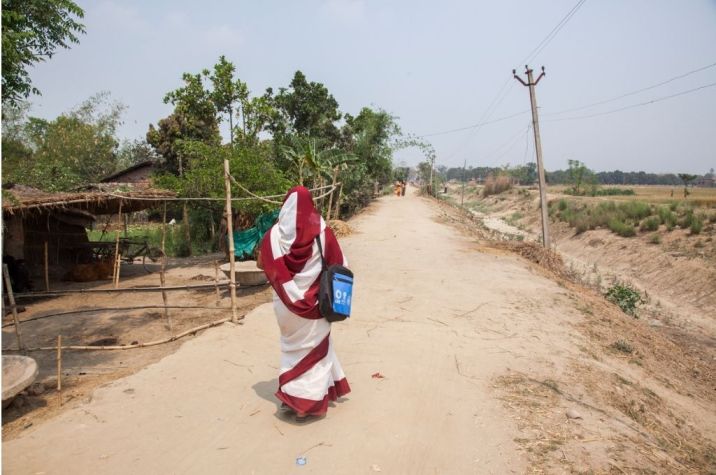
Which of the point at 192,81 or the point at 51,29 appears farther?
the point at 192,81

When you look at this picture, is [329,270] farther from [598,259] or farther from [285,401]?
[598,259]

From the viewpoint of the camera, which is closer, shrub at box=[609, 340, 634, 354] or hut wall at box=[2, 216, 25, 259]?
shrub at box=[609, 340, 634, 354]

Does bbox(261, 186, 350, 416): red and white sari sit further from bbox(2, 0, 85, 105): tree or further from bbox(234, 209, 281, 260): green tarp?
bbox(234, 209, 281, 260): green tarp

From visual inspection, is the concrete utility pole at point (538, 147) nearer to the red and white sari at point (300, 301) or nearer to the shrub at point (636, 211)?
the shrub at point (636, 211)

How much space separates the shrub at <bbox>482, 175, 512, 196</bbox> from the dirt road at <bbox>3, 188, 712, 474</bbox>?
44.2 metres

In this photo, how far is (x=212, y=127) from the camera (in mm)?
18734

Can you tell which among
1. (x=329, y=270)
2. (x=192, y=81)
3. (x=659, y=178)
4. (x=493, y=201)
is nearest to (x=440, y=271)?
(x=329, y=270)

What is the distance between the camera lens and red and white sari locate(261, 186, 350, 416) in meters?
3.87

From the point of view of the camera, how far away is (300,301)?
3.84 metres

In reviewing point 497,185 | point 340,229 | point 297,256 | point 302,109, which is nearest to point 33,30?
point 297,256

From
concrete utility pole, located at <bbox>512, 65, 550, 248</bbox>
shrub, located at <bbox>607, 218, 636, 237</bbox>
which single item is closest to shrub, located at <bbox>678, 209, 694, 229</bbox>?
shrub, located at <bbox>607, 218, 636, 237</bbox>

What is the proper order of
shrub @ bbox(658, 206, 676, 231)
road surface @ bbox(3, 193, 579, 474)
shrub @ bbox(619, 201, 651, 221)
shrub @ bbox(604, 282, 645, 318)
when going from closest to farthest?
1. road surface @ bbox(3, 193, 579, 474)
2. shrub @ bbox(604, 282, 645, 318)
3. shrub @ bbox(658, 206, 676, 231)
4. shrub @ bbox(619, 201, 651, 221)

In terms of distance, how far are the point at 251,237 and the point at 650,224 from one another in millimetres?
18506

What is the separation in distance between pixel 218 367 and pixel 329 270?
7.39ft
